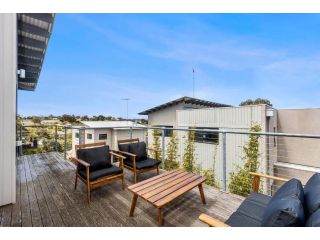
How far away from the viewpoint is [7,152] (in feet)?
8.19

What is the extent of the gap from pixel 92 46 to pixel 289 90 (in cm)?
1522

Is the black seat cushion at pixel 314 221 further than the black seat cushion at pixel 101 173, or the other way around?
the black seat cushion at pixel 101 173

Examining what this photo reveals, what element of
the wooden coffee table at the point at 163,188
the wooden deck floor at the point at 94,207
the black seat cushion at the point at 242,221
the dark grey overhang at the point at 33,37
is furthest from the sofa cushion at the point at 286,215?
the dark grey overhang at the point at 33,37

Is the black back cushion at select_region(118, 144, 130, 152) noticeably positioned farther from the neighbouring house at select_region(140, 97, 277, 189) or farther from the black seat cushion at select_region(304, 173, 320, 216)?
the neighbouring house at select_region(140, 97, 277, 189)

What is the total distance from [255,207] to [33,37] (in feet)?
15.9

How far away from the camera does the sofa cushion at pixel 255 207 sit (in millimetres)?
1612

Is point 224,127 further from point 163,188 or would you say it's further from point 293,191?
point 293,191

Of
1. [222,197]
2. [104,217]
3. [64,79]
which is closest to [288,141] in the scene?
[222,197]

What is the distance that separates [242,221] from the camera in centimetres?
152

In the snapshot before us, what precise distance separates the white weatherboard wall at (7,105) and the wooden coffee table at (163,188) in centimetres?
177

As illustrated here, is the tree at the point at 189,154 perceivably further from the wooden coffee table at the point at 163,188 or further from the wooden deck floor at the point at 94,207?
the wooden coffee table at the point at 163,188

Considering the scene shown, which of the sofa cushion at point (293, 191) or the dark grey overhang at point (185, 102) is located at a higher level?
the dark grey overhang at point (185, 102)

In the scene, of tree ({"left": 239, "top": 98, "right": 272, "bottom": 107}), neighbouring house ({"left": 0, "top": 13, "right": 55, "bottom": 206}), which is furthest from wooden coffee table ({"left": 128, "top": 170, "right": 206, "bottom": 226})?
tree ({"left": 239, "top": 98, "right": 272, "bottom": 107})

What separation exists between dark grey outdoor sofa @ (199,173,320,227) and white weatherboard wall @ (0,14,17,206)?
268cm
